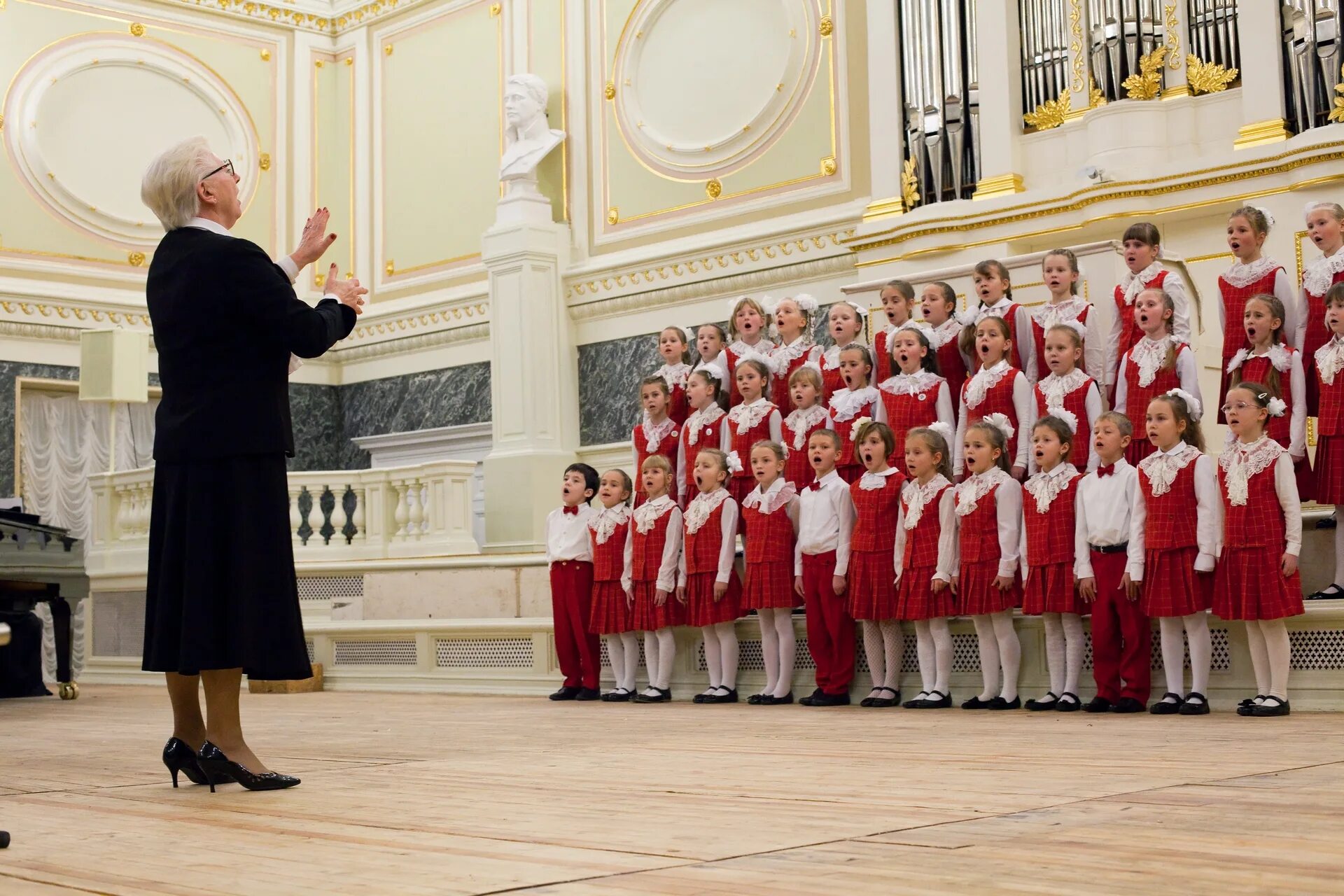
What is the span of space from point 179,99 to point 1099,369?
8409 millimetres

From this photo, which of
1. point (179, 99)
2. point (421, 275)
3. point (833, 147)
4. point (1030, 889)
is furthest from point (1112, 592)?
point (179, 99)

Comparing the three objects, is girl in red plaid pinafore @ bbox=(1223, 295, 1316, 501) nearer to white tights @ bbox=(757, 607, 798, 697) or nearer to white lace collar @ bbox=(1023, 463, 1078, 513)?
white lace collar @ bbox=(1023, 463, 1078, 513)

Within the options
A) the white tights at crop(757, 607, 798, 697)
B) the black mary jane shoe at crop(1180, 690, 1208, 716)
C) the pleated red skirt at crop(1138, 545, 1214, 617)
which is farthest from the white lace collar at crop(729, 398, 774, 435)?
the black mary jane shoe at crop(1180, 690, 1208, 716)

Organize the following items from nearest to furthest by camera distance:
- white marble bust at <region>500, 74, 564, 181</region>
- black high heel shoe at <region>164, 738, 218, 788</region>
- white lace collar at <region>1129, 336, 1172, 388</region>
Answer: black high heel shoe at <region>164, 738, 218, 788</region> < white lace collar at <region>1129, 336, 1172, 388</region> < white marble bust at <region>500, 74, 564, 181</region>

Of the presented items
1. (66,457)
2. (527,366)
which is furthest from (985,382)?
(66,457)

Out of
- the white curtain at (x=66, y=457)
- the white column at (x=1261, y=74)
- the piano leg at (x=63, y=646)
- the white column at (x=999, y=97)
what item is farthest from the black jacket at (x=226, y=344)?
the white curtain at (x=66, y=457)

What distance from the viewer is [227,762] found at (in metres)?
3.27

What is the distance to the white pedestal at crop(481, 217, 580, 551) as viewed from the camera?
1085 centimetres

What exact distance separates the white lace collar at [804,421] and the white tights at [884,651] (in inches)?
36.4

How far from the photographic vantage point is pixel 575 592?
22.9ft

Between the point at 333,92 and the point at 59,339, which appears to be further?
the point at 333,92

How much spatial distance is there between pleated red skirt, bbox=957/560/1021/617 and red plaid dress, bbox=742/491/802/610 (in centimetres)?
79

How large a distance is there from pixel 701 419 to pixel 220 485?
389 centimetres

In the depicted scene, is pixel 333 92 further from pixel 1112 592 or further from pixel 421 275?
pixel 1112 592
